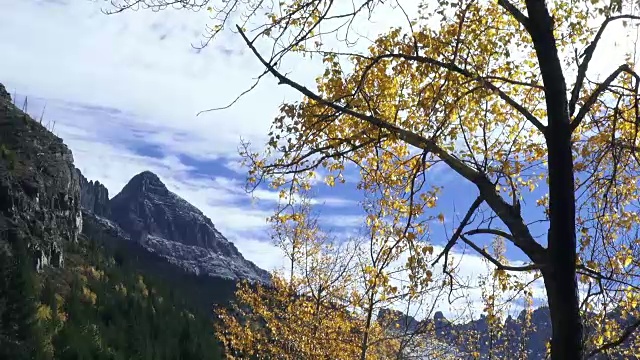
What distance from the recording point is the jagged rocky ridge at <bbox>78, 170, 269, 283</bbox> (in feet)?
525

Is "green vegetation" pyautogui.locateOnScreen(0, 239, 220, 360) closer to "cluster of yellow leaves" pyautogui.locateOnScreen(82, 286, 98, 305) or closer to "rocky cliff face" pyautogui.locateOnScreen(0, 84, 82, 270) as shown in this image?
"cluster of yellow leaves" pyautogui.locateOnScreen(82, 286, 98, 305)

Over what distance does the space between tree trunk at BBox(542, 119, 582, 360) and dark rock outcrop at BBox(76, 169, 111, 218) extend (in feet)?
472

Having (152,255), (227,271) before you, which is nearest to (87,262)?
(152,255)

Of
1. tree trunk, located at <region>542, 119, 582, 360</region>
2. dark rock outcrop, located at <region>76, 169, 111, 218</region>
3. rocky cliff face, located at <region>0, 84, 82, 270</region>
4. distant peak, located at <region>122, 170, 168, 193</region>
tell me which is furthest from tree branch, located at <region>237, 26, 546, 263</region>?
distant peak, located at <region>122, 170, 168, 193</region>

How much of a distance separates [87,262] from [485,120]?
34.2 metres

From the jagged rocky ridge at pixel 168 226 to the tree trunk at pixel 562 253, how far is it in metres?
152

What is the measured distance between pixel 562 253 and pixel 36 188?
119 feet

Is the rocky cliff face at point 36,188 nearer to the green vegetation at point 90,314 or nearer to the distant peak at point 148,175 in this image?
the green vegetation at point 90,314

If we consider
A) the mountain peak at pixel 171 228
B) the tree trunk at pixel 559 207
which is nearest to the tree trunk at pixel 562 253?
the tree trunk at pixel 559 207

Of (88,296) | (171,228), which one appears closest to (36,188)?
(88,296)

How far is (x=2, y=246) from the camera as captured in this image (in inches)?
1061

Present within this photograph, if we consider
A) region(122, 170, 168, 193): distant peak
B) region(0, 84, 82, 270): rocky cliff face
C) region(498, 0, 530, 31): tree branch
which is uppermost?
region(122, 170, 168, 193): distant peak

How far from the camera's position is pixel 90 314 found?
2820 cm

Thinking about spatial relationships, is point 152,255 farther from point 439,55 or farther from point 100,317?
point 439,55
